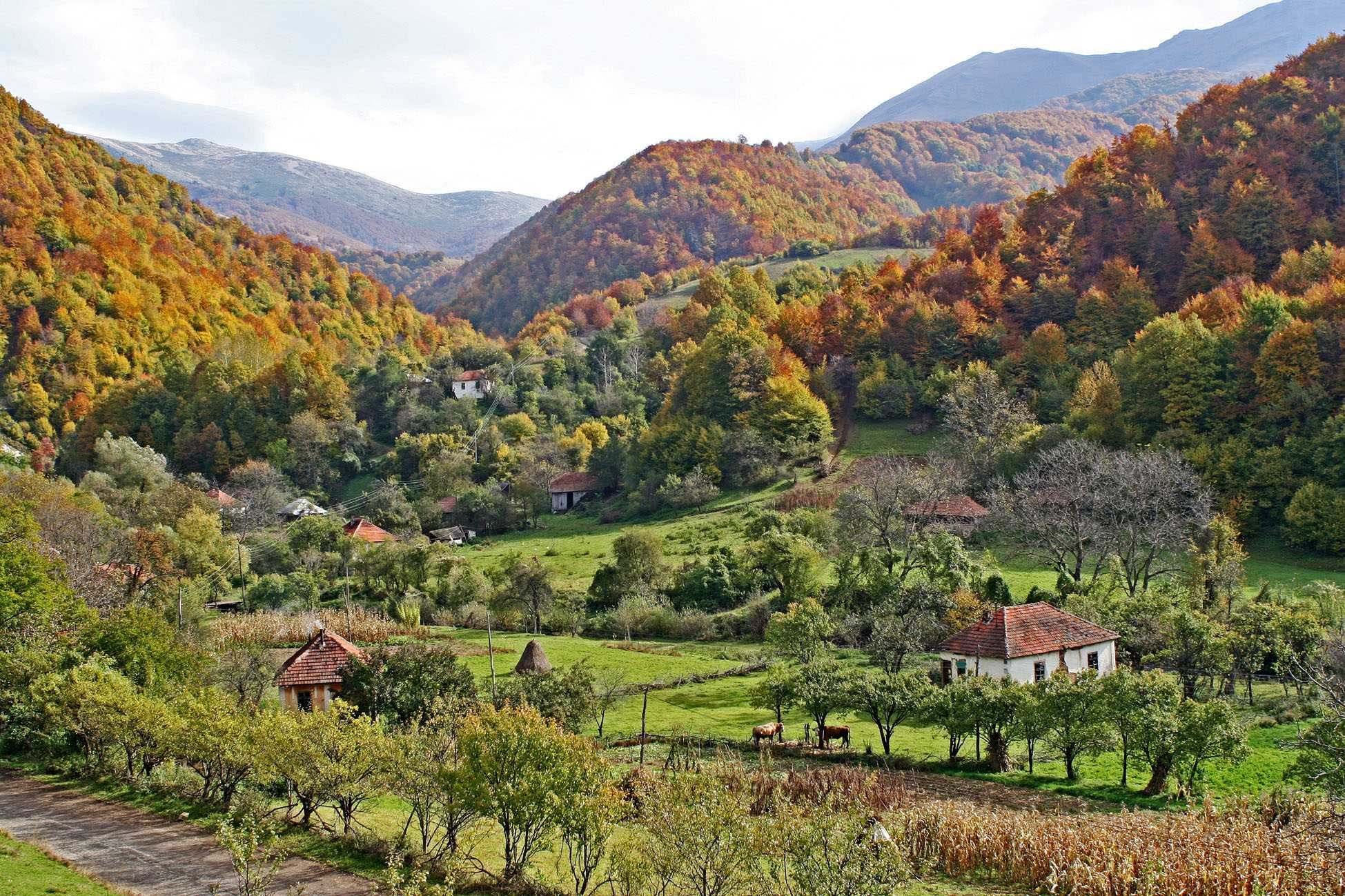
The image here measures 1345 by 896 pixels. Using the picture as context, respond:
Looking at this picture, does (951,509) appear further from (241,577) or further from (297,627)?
(241,577)

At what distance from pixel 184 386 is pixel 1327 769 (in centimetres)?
8945

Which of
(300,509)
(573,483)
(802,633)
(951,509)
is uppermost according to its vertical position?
(573,483)

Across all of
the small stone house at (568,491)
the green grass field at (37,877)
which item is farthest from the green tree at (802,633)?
the small stone house at (568,491)

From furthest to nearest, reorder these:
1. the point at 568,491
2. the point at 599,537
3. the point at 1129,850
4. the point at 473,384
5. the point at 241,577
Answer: the point at 473,384 → the point at 568,491 → the point at 599,537 → the point at 241,577 → the point at 1129,850

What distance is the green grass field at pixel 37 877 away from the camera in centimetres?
1655

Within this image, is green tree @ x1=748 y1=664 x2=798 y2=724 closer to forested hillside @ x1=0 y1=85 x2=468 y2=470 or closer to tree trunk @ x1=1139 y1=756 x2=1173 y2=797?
tree trunk @ x1=1139 y1=756 x2=1173 y2=797

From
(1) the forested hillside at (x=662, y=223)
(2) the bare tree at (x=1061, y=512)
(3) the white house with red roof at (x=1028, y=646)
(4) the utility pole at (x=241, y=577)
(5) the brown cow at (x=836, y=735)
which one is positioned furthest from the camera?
(1) the forested hillside at (x=662, y=223)

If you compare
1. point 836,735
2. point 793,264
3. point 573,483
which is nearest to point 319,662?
point 836,735

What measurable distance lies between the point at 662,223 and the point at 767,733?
130401 millimetres

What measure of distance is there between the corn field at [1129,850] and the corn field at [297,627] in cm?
2474

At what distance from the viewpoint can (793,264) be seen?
116 m

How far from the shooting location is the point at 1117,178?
76.8 metres

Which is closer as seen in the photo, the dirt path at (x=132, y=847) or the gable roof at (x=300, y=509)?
the dirt path at (x=132, y=847)

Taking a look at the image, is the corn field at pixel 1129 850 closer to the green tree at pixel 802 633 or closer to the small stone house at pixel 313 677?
the green tree at pixel 802 633
